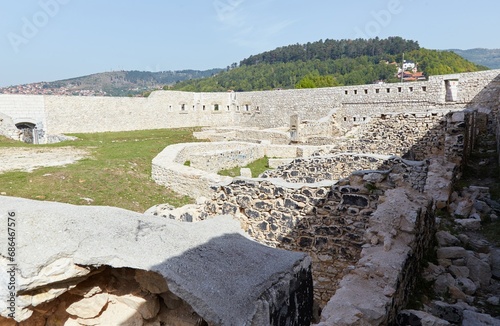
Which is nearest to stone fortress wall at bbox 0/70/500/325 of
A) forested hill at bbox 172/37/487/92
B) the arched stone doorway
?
the arched stone doorway

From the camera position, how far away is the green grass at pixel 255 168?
639 inches

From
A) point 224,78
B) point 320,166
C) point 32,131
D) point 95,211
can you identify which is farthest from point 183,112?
point 224,78

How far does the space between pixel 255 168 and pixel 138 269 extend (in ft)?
48.9

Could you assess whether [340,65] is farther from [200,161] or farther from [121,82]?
[121,82]

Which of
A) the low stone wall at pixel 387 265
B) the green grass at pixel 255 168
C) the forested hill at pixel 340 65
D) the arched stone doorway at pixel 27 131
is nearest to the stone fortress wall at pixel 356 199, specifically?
the low stone wall at pixel 387 265

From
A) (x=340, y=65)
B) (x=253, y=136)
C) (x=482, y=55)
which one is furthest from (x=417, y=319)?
(x=482, y=55)

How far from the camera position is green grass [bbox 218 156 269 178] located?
1622 cm

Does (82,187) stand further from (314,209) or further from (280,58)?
(280,58)

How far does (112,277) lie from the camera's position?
8.12ft

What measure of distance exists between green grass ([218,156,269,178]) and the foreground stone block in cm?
1290

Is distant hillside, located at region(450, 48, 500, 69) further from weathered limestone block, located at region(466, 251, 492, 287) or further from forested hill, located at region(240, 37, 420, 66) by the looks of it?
weathered limestone block, located at region(466, 251, 492, 287)

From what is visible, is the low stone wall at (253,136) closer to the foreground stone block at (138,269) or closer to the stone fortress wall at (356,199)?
the stone fortress wall at (356,199)

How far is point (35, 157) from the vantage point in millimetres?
15516

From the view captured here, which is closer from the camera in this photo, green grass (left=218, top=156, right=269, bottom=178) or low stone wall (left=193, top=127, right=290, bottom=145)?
green grass (left=218, top=156, right=269, bottom=178)
